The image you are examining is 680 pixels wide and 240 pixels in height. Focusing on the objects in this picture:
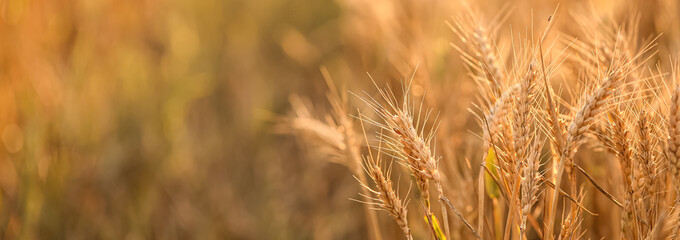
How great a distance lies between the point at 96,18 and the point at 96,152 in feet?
2.21

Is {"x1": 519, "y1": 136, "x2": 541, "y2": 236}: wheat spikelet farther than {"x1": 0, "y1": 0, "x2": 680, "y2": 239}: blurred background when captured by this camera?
No

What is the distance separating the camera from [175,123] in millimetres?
1679

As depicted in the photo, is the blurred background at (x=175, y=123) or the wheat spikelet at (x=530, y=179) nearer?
the wheat spikelet at (x=530, y=179)

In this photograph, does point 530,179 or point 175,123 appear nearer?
point 530,179

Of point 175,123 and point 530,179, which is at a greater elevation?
point 530,179

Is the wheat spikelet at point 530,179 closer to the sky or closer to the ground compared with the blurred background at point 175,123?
closer to the sky

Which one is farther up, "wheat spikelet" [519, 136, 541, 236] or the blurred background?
"wheat spikelet" [519, 136, 541, 236]

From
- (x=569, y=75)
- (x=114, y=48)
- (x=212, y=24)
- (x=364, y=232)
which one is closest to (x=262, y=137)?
(x=364, y=232)

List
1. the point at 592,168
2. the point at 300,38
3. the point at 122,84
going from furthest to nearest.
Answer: the point at 300,38, the point at 122,84, the point at 592,168

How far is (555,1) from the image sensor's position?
6.30ft

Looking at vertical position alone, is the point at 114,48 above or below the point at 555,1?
below

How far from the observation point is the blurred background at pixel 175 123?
1565mm

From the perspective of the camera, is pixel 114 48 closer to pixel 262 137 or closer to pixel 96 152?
pixel 96 152

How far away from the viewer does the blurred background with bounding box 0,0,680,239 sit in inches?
61.6
